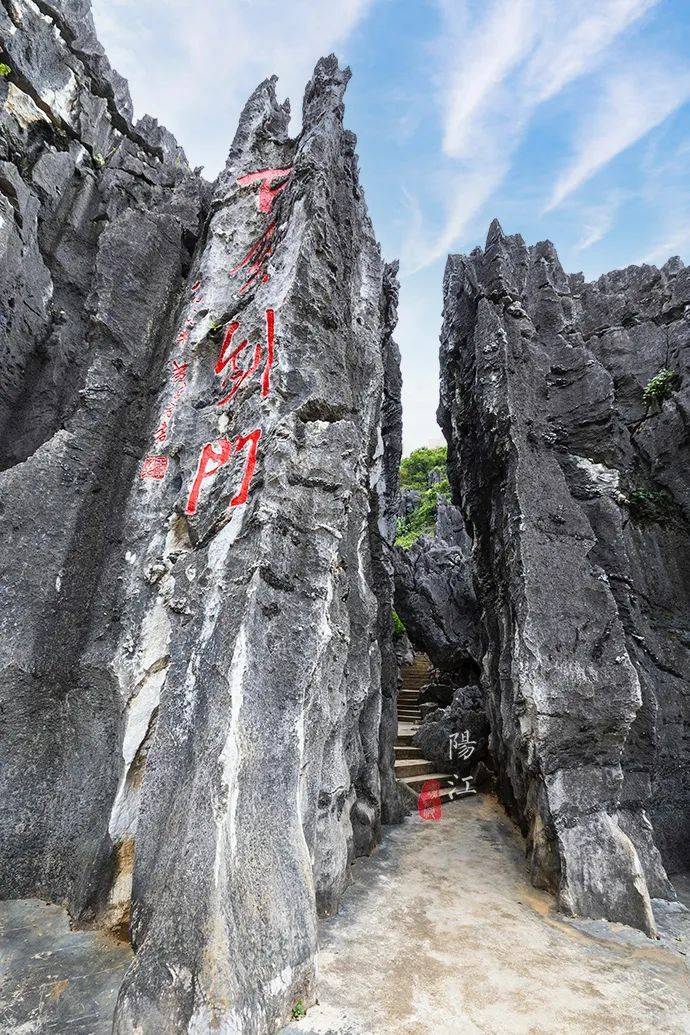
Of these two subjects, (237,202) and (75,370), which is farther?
(237,202)

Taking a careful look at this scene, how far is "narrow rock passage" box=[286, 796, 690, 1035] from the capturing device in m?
3.02

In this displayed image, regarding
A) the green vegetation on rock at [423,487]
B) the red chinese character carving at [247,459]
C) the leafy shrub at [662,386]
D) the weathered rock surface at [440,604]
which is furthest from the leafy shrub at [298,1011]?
the green vegetation on rock at [423,487]

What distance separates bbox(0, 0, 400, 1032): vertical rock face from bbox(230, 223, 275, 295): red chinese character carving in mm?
59

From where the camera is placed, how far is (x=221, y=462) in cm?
474

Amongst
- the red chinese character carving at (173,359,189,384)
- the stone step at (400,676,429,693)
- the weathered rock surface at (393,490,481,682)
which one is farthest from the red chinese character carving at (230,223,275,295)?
the stone step at (400,676,429,693)

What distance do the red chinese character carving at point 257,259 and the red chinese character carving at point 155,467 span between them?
7.61 feet

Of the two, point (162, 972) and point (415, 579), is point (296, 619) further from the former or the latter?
point (415, 579)

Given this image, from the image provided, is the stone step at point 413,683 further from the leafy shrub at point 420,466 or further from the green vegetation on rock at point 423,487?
the leafy shrub at point 420,466

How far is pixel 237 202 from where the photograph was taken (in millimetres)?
7160

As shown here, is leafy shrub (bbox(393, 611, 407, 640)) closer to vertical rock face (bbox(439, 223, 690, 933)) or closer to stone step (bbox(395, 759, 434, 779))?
stone step (bbox(395, 759, 434, 779))

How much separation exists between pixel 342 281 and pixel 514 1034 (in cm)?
673

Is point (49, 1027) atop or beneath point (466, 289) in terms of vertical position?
beneath

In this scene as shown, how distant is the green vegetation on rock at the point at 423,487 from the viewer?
3294 cm

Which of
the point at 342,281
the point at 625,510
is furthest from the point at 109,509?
the point at 625,510
